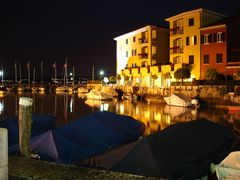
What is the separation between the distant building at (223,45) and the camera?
49062mm

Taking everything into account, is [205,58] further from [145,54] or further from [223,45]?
[145,54]

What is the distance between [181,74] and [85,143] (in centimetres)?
4064

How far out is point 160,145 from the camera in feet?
36.6

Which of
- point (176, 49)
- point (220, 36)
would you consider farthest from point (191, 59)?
point (220, 36)

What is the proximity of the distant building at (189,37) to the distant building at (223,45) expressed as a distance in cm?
260

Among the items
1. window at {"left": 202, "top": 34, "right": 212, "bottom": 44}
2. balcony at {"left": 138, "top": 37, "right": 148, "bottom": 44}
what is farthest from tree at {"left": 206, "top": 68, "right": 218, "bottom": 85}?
balcony at {"left": 138, "top": 37, "right": 148, "bottom": 44}

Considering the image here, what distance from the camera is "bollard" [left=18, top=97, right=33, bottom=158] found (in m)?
9.88

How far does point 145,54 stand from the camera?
70.4 m

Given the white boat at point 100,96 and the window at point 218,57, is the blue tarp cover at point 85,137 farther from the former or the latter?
the white boat at point 100,96

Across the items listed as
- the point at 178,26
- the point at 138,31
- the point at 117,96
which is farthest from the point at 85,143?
the point at 138,31

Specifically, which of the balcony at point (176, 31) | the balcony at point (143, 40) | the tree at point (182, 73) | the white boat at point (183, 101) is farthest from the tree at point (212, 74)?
the balcony at point (143, 40)

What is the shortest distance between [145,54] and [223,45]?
22.8m

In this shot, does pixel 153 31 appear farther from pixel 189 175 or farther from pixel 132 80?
pixel 189 175

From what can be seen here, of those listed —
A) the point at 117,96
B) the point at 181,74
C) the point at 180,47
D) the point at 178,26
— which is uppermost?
the point at 178,26
